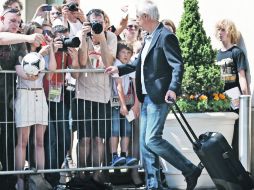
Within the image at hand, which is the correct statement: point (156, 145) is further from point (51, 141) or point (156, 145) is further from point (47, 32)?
point (47, 32)

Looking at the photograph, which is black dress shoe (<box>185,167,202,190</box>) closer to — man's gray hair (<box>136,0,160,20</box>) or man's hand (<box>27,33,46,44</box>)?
man's gray hair (<box>136,0,160,20</box>)

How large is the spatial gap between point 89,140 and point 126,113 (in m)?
0.54

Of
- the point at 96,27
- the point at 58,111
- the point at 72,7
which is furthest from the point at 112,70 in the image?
the point at 72,7

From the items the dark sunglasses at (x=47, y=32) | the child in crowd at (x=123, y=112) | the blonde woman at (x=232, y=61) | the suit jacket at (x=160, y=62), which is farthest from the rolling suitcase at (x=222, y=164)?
the dark sunglasses at (x=47, y=32)

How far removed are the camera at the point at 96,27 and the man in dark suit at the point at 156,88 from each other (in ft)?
1.67

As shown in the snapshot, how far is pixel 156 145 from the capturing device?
7.17 metres

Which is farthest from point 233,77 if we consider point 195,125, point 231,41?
point 195,125

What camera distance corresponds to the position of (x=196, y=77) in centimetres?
804

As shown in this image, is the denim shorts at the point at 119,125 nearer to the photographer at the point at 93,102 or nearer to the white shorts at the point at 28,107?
the photographer at the point at 93,102

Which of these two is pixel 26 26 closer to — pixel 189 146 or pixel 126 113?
pixel 126 113

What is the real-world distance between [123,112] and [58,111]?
2.49ft

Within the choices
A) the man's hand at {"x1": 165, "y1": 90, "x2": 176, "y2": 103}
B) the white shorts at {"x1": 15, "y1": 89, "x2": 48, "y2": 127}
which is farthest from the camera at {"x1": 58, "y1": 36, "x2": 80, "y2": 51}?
the man's hand at {"x1": 165, "y1": 90, "x2": 176, "y2": 103}

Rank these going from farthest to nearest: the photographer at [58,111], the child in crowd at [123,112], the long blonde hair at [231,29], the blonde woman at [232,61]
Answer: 1. the long blonde hair at [231,29]
2. the blonde woman at [232,61]
3. the child in crowd at [123,112]
4. the photographer at [58,111]

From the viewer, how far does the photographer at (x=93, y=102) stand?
8.01 m
